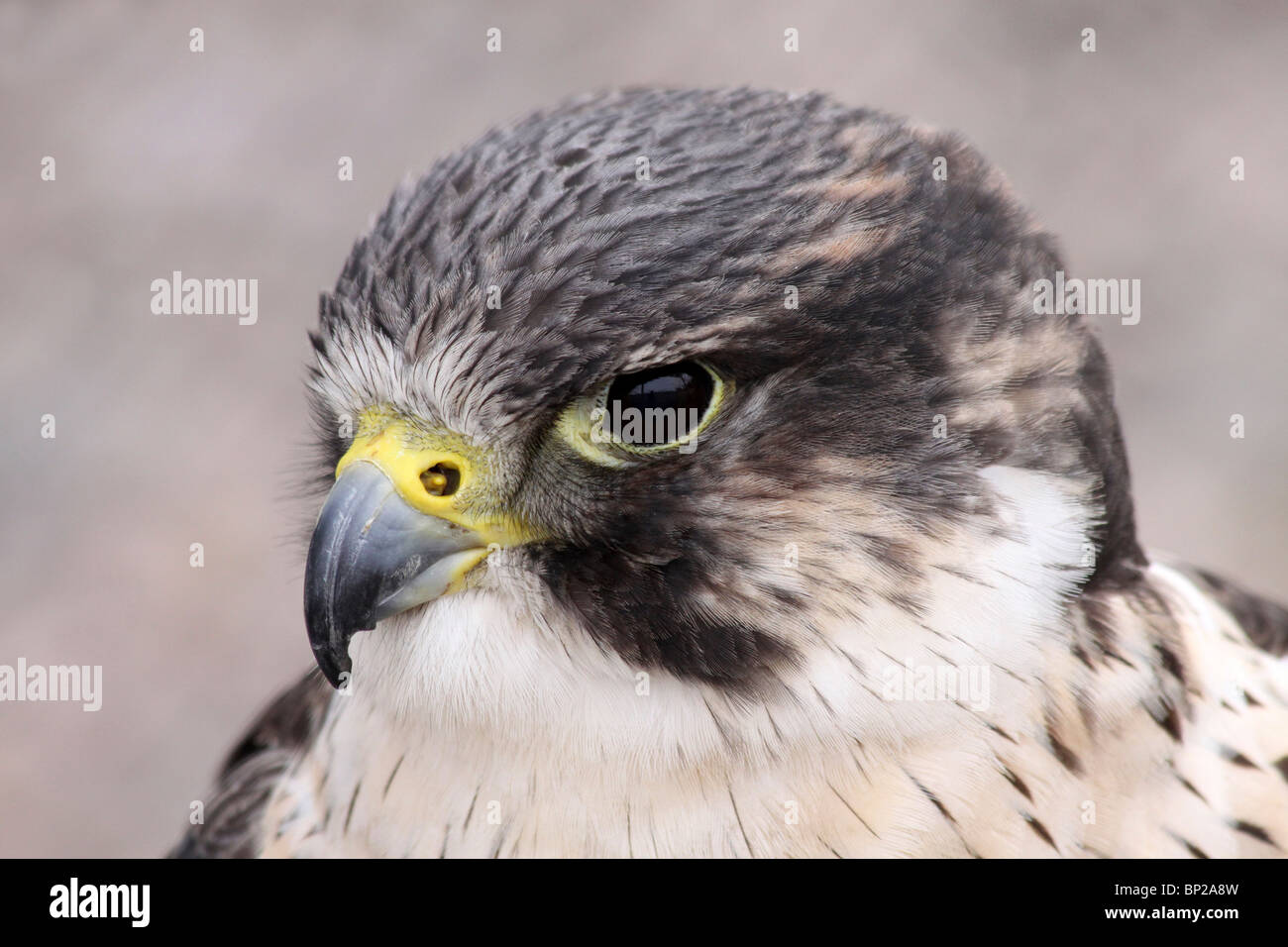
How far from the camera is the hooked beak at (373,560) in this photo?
7.48 feet

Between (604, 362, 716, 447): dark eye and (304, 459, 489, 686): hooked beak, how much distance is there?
12.8 inches

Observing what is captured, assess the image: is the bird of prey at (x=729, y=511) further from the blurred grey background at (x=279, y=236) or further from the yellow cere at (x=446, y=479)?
the blurred grey background at (x=279, y=236)

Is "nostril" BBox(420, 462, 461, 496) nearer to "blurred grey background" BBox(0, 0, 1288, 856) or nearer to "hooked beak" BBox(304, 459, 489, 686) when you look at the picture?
"hooked beak" BBox(304, 459, 489, 686)

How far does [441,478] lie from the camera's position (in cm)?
234

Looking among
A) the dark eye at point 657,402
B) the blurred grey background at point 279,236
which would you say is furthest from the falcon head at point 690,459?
the blurred grey background at point 279,236

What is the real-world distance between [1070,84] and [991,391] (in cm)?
627

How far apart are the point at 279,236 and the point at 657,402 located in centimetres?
601

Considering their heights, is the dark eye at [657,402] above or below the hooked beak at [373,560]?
above

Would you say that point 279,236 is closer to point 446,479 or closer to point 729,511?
point 446,479

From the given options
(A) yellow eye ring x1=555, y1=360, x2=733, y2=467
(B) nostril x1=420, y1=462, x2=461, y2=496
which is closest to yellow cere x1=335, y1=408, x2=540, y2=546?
(B) nostril x1=420, y1=462, x2=461, y2=496

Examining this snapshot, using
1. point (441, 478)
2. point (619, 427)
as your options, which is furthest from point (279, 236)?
point (619, 427)
